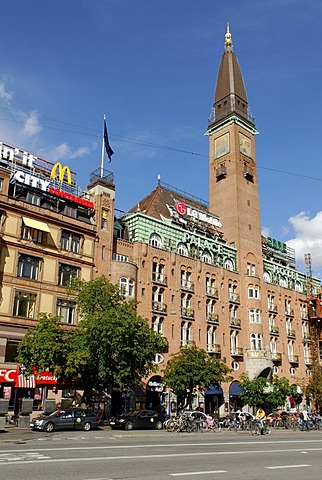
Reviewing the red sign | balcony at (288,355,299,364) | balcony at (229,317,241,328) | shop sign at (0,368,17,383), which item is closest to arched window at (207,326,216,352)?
balcony at (229,317,241,328)

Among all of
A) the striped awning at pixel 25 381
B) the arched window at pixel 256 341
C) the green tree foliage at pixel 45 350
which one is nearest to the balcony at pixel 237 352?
the arched window at pixel 256 341

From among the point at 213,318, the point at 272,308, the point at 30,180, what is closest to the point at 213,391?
the point at 213,318

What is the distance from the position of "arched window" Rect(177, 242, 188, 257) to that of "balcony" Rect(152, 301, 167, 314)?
735 centimetres

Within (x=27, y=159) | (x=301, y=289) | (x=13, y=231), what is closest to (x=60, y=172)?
(x=27, y=159)

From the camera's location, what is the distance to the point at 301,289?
7056cm

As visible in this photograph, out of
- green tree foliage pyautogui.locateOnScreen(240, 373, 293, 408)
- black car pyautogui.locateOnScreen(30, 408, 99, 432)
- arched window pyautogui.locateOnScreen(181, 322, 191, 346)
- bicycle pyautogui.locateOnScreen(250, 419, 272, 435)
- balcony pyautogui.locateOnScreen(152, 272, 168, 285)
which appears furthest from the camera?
arched window pyautogui.locateOnScreen(181, 322, 191, 346)

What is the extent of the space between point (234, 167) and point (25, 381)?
39.2 m

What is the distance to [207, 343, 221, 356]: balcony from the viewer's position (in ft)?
165

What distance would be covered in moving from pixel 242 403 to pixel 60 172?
32.5 metres

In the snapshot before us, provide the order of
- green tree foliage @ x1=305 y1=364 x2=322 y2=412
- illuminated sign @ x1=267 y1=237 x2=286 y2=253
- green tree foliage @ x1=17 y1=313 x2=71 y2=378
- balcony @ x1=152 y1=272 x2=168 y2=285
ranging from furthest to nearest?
1. illuminated sign @ x1=267 y1=237 x2=286 y2=253
2. green tree foliage @ x1=305 y1=364 x2=322 y2=412
3. balcony @ x1=152 y1=272 x2=168 y2=285
4. green tree foliage @ x1=17 y1=313 x2=71 y2=378

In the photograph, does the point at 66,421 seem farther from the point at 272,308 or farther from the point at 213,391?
the point at 272,308

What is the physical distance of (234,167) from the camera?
6178cm

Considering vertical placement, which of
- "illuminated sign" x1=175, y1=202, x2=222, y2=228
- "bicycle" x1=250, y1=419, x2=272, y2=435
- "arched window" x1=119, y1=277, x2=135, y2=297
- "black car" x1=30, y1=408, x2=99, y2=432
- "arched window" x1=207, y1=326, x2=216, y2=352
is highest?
"illuminated sign" x1=175, y1=202, x2=222, y2=228

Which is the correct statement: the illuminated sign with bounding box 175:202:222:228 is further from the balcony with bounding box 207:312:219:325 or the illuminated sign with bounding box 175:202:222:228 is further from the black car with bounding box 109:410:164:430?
the black car with bounding box 109:410:164:430
